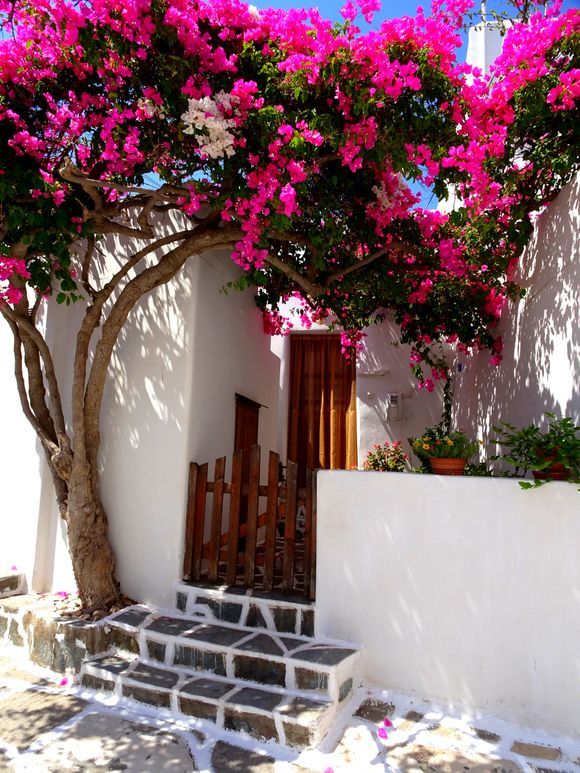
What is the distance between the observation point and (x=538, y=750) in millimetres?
3262

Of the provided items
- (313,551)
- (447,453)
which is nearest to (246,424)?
(313,551)

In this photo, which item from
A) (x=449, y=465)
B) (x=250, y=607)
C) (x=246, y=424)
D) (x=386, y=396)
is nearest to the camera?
(x=449, y=465)

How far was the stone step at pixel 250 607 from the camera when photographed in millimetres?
4176

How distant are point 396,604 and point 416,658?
15.2 inches

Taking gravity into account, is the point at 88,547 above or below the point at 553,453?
below

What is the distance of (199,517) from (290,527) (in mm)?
967

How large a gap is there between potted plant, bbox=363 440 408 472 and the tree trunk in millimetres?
3706

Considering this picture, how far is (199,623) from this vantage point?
4.42 meters

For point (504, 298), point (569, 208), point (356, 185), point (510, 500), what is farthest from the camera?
point (504, 298)

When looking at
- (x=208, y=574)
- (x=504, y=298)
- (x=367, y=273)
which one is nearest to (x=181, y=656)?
(x=208, y=574)

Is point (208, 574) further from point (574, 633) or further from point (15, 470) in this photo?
point (574, 633)

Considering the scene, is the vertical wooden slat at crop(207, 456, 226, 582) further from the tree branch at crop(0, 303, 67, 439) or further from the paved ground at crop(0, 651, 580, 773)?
the tree branch at crop(0, 303, 67, 439)

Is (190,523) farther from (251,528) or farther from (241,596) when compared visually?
(241,596)

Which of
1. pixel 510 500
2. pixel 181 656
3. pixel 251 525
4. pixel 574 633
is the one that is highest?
pixel 510 500
